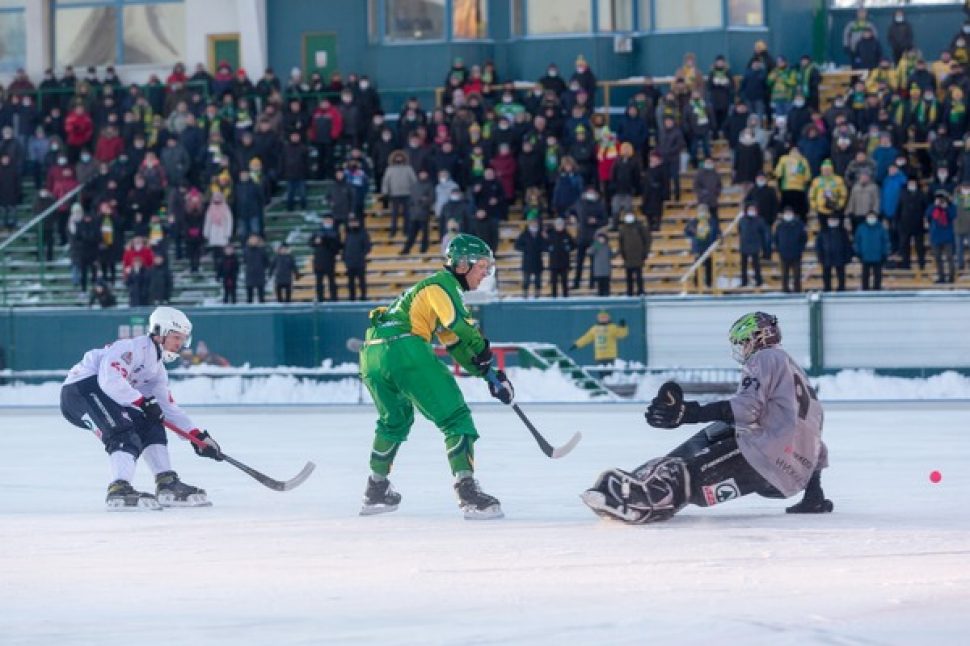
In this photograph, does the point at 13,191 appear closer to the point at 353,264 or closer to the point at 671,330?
the point at 353,264

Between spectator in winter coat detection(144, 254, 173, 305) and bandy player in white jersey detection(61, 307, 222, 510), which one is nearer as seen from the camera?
bandy player in white jersey detection(61, 307, 222, 510)

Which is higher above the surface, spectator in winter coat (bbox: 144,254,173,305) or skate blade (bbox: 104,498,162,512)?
spectator in winter coat (bbox: 144,254,173,305)

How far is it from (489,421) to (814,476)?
798 centimetres

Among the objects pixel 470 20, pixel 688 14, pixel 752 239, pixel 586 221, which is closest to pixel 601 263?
pixel 586 221

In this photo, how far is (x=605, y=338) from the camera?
2230cm

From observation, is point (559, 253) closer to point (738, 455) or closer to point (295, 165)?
point (295, 165)

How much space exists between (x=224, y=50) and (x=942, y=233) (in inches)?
640

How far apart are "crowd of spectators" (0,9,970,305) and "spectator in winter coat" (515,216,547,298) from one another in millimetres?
24

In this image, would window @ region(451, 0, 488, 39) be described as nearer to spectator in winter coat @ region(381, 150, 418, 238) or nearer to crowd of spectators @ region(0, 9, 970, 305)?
crowd of spectators @ region(0, 9, 970, 305)

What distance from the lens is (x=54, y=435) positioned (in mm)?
17875

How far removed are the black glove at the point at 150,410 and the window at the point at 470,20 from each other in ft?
78.4

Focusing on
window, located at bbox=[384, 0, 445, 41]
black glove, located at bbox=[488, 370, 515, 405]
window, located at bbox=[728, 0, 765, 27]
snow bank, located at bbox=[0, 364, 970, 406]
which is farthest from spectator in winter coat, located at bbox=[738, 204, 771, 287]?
black glove, located at bbox=[488, 370, 515, 405]

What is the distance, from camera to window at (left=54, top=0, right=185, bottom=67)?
37.1 meters

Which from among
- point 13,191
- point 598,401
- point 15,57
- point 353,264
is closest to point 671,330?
point 598,401
